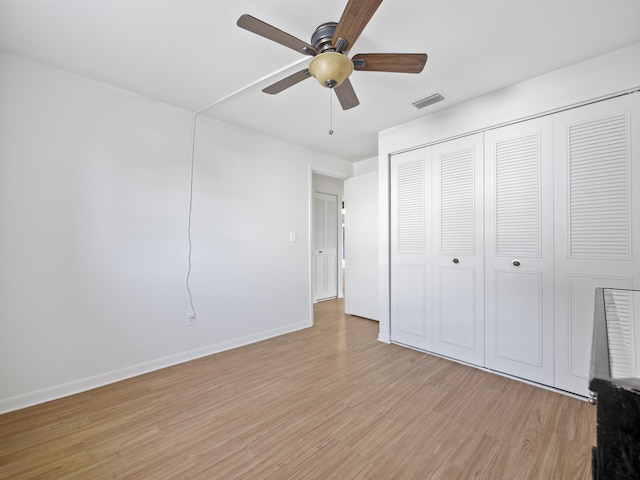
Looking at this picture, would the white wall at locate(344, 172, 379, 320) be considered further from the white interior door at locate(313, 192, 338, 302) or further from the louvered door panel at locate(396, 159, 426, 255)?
the white interior door at locate(313, 192, 338, 302)

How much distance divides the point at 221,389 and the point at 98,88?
268 centimetres

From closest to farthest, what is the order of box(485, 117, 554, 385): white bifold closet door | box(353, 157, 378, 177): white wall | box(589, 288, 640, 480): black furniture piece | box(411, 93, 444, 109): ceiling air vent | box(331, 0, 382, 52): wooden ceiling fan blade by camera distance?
box(589, 288, 640, 480): black furniture piece
box(331, 0, 382, 52): wooden ceiling fan blade
box(485, 117, 554, 385): white bifold closet door
box(411, 93, 444, 109): ceiling air vent
box(353, 157, 378, 177): white wall

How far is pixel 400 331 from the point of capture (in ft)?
10.5

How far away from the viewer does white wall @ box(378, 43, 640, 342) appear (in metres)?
1.97

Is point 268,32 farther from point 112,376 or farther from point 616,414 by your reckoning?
point 112,376

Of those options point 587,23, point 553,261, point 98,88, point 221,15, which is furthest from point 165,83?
point 553,261

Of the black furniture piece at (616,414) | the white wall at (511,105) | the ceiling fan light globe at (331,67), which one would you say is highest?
the white wall at (511,105)

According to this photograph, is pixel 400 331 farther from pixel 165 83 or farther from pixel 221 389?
pixel 165 83

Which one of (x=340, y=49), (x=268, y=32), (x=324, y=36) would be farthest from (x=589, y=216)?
(x=268, y=32)

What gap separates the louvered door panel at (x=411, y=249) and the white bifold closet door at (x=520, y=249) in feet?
1.91

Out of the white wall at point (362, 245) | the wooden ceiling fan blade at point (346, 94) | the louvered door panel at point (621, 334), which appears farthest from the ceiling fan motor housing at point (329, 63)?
the white wall at point (362, 245)

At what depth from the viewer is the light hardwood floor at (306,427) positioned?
149cm

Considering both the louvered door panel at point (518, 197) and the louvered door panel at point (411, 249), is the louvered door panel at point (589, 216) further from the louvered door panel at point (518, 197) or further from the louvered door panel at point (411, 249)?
the louvered door panel at point (411, 249)

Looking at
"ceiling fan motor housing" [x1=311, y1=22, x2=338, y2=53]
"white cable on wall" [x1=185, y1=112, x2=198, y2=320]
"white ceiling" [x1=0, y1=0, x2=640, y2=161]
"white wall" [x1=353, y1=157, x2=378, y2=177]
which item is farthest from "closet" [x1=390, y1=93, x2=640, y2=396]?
"white cable on wall" [x1=185, y1=112, x2=198, y2=320]
